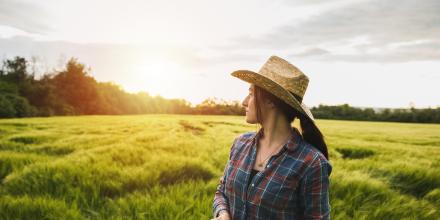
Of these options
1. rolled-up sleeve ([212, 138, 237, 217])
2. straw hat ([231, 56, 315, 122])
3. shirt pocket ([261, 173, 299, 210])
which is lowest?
rolled-up sleeve ([212, 138, 237, 217])

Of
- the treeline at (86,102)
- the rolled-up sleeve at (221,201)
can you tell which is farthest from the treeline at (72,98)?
the rolled-up sleeve at (221,201)

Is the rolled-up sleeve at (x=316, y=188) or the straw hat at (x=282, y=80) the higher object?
the straw hat at (x=282, y=80)

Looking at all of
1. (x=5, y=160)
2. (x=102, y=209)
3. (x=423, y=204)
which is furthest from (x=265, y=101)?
(x=5, y=160)

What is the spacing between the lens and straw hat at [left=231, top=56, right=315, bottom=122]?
1963 millimetres

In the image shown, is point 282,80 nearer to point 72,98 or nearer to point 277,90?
point 277,90

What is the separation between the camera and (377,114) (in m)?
20.0

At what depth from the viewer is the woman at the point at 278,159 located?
194cm

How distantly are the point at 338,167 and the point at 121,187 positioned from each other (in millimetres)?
3724

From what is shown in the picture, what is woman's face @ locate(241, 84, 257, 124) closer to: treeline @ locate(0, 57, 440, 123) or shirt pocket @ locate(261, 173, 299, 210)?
shirt pocket @ locate(261, 173, 299, 210)

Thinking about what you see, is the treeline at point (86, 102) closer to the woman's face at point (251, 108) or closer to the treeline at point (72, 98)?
the treeline at point (72, 98)

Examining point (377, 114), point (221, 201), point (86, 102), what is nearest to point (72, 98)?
point (86, 102)

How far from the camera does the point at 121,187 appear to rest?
4.44 metres

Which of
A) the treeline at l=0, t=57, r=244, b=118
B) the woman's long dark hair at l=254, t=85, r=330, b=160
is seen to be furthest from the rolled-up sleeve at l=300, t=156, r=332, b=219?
the treeline at l=0, t=57, r=244, b=118

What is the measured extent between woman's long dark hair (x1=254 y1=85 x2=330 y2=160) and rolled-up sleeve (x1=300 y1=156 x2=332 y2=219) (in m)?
0.20
